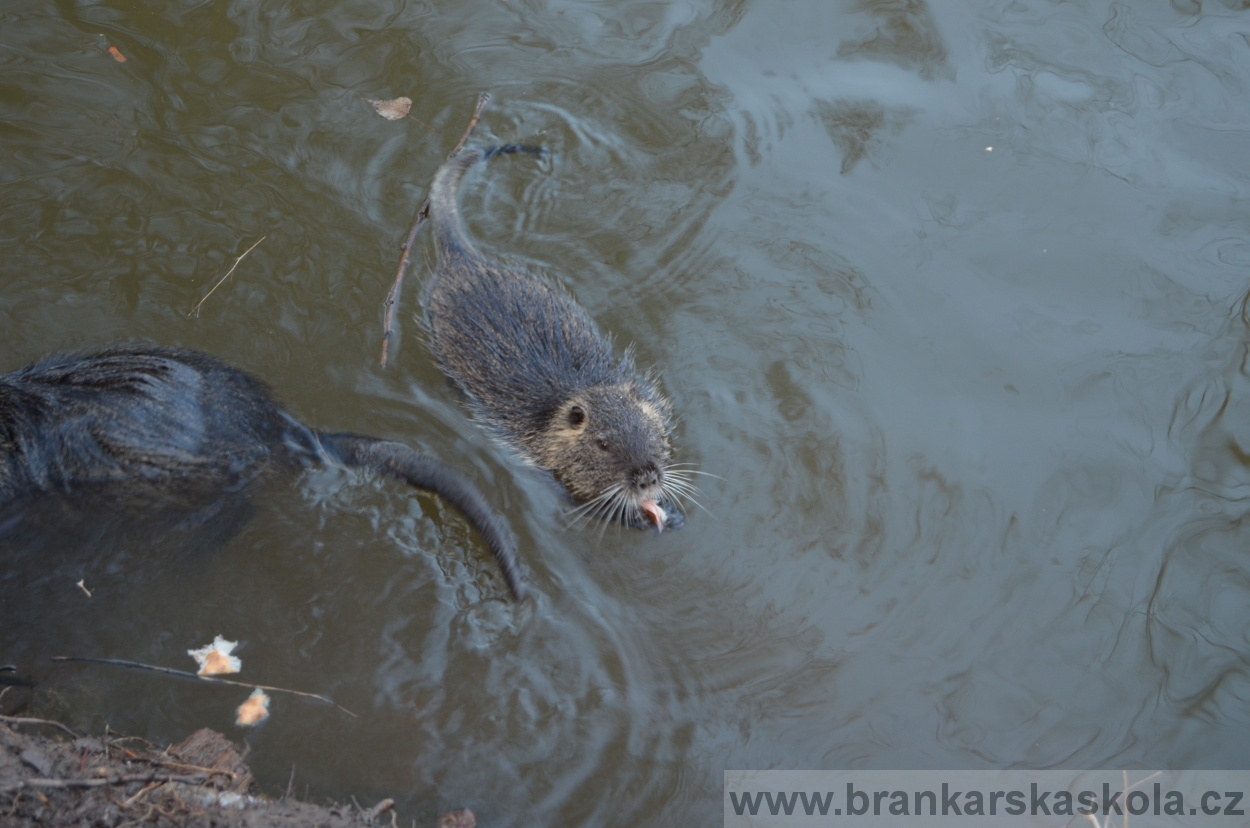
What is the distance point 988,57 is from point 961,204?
1.24 m

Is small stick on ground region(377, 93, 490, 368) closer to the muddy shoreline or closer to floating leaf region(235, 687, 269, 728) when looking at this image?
floating leaf region(235, 687, 269, 728)

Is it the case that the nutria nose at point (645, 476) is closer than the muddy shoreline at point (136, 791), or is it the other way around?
the muddy shoreline at point (136, 791)

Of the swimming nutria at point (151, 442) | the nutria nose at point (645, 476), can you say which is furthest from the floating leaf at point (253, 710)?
the nutria nose at point (645, 476)

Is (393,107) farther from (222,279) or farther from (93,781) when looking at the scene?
(93,781)

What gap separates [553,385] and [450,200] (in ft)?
3.79

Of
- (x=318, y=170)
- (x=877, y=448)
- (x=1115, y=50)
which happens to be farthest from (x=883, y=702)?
(x=1115, y=50)

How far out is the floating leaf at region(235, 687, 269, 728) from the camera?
3.24 meters

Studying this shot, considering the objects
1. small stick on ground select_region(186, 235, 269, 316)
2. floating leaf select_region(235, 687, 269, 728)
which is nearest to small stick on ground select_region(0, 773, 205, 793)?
floating leaf select_region(235, 687, 269, 728)

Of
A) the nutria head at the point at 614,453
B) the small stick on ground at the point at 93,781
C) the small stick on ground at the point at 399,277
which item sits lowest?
the nutria head at the point at 614,453

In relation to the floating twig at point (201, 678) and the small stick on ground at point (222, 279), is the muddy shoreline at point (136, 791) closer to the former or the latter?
the floating twig at point (201, 678)

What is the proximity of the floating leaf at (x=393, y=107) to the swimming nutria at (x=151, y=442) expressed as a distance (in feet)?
7.39

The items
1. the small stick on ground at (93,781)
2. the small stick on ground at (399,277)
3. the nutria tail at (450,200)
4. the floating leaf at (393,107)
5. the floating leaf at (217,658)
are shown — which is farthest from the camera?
the floating leaf at (393,107)

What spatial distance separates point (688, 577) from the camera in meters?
3.81

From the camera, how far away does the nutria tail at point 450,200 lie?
15.2ft
